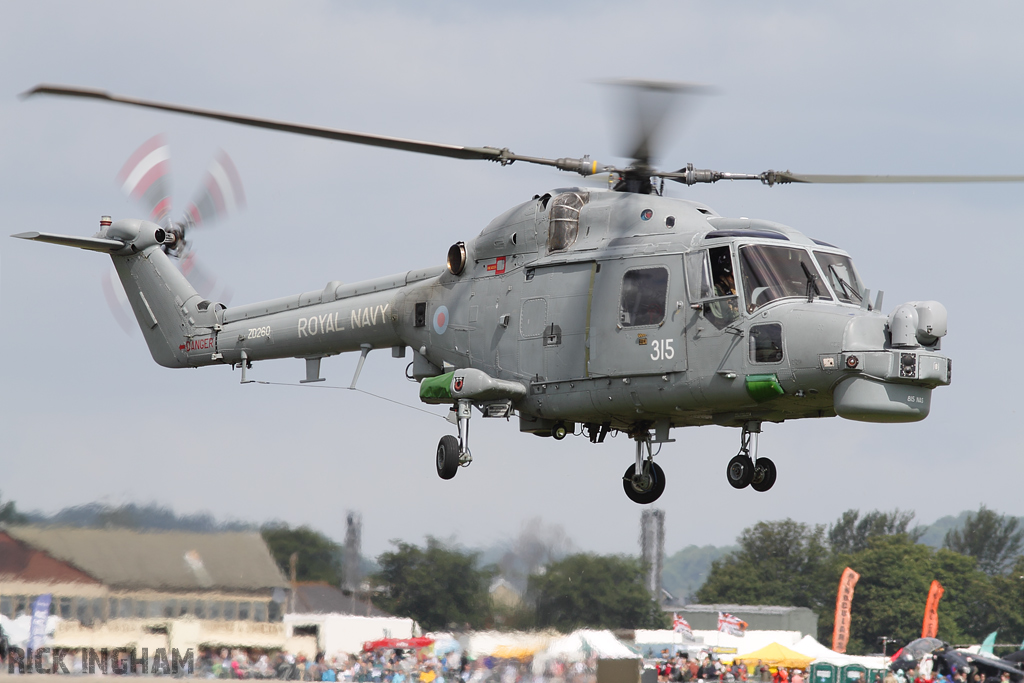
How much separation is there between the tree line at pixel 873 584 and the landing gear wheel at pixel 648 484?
156 ft

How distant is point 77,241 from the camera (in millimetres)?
21453

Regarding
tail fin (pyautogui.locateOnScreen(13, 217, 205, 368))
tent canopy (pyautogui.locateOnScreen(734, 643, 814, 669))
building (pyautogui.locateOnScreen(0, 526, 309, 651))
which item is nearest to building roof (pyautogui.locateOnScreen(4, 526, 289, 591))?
building (pyautogui.locateOnScreen(0, 526, 309, 651))

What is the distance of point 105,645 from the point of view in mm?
19672

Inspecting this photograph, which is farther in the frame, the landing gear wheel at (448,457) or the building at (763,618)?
the building at (763,618)

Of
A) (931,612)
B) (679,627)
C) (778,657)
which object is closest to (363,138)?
(679,627)

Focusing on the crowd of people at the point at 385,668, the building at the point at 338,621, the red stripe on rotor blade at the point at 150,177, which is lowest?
the crowd of people at the point at 385,668

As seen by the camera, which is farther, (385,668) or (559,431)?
(385,668)

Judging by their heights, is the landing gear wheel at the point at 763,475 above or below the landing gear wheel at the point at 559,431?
below

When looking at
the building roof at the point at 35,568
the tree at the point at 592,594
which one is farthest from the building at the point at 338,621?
the building roof at the point at 35,568

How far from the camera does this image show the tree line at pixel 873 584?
205 ft

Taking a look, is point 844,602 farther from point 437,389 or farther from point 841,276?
point 841,276

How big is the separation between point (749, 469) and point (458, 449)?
4.02 metres

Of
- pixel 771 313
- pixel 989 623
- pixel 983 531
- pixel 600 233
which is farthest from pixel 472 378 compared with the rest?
pixel 983 531

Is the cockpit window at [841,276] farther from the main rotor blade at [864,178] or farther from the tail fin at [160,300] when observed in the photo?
the tail fin at [160,300]
